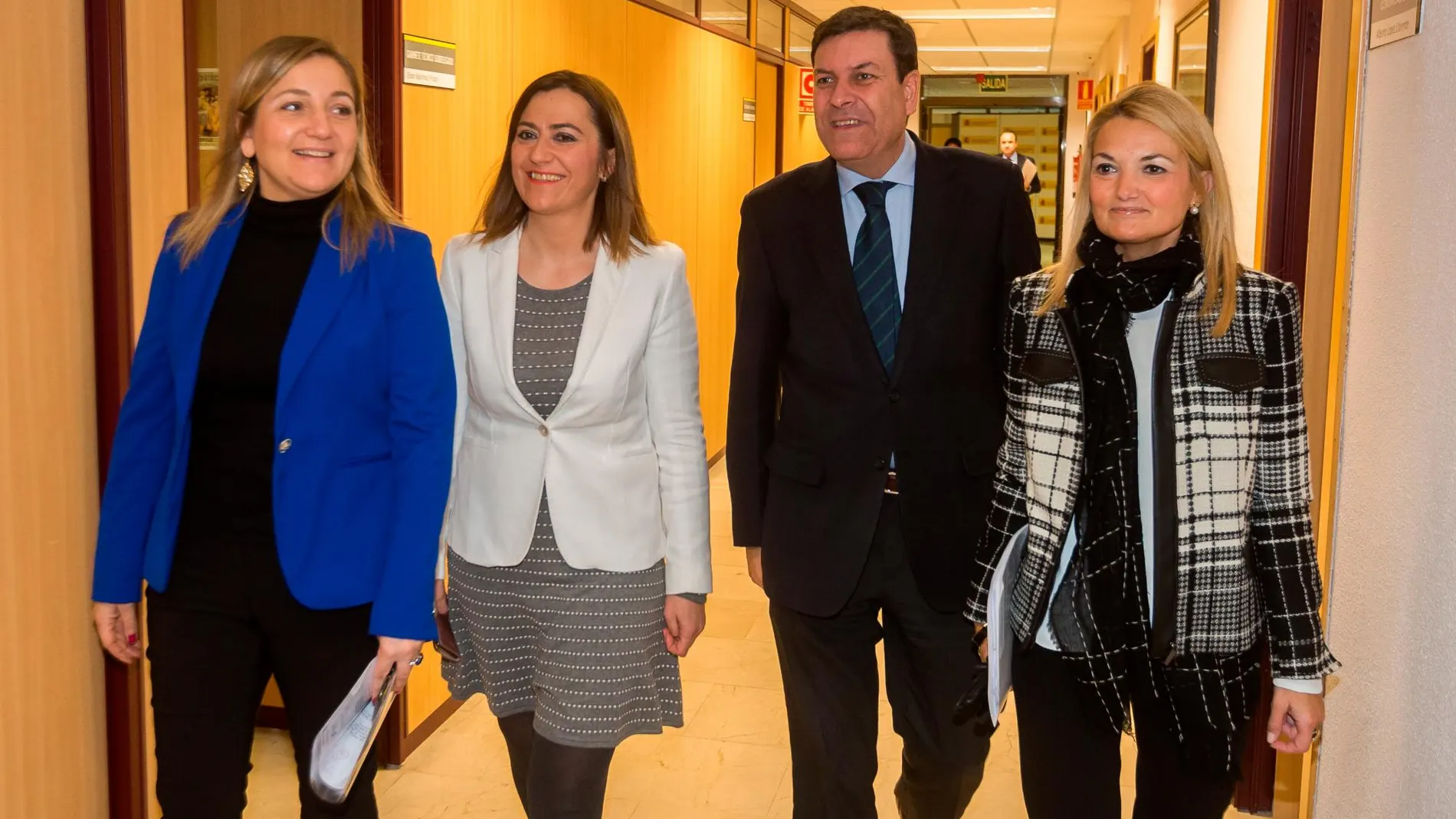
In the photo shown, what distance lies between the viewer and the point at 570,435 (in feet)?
7.80

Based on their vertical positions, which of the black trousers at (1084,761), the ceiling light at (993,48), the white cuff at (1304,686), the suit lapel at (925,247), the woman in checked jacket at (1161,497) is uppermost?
the ceiling light at (993,48)

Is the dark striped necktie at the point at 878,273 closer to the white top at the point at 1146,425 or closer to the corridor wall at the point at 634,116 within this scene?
the white top at the point at 1146,425

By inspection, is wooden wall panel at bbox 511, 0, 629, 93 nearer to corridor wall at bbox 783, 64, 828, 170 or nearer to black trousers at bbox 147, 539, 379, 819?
black trousers at bbox 147, 539, 379, 819

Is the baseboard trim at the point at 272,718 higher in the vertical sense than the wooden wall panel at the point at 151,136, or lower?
lower

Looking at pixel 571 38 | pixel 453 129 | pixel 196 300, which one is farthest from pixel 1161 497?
pixel 571 38

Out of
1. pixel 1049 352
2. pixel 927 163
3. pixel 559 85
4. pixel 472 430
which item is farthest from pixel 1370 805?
pixel 559 85

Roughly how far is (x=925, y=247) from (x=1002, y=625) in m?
0.81

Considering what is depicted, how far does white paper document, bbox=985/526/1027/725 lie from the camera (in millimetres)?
2150

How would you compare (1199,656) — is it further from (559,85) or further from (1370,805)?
(559,85)

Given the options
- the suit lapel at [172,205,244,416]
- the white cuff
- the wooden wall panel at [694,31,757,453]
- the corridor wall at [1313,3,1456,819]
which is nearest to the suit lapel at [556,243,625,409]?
the suit lapel at [172,205,244,416]

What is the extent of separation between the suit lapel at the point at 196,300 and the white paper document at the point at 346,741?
0.54 meters

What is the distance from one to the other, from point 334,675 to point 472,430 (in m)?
0.55

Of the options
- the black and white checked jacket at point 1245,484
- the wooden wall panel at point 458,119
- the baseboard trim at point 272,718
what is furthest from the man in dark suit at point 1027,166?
the baseboard trim at point 272,718

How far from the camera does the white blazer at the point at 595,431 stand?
2.38 metres
